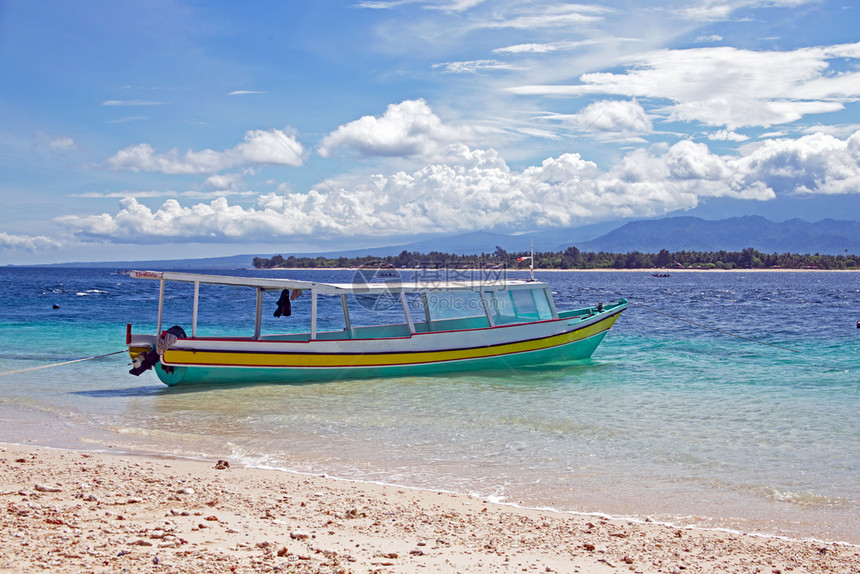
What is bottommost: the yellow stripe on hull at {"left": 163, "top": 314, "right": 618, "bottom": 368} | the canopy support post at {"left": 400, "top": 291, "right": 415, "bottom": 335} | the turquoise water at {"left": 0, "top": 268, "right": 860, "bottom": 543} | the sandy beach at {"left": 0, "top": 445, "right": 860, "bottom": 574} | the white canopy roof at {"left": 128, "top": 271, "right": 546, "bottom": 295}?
the turquoise water at {"left": 0, "top": 268, "right": 860, "bottom": 543}

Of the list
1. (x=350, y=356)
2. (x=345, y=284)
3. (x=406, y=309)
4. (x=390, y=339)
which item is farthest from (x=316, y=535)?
(x=345, y=284)

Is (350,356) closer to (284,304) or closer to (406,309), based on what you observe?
(406,309)

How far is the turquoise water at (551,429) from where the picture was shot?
805 centimetres

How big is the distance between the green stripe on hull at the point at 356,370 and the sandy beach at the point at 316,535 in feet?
23.4

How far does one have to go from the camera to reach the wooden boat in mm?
14875

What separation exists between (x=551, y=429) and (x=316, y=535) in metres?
6.28

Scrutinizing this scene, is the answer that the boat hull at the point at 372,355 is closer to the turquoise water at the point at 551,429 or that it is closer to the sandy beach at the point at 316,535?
the turquoise water at the point at 551,429

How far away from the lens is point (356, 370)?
16141mm

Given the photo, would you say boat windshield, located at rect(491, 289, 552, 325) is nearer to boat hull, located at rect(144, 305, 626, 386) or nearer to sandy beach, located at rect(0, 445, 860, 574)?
boat hull, located at rect(144, 305, 626, 386)

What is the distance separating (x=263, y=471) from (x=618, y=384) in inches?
401

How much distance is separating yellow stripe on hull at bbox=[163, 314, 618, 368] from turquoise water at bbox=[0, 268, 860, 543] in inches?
21.0

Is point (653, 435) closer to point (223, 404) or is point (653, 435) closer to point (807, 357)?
point (223, 404)

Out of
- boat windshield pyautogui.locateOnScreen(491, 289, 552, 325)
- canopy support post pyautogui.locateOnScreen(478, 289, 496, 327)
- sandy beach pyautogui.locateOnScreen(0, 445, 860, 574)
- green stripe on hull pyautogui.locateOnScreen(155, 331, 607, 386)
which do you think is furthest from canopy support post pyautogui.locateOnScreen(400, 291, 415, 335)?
sandy beach pyautogui.locateOnScreen(0, 445, 860, 574)

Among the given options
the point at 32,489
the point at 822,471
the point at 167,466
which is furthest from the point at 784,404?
the point at 32,489
